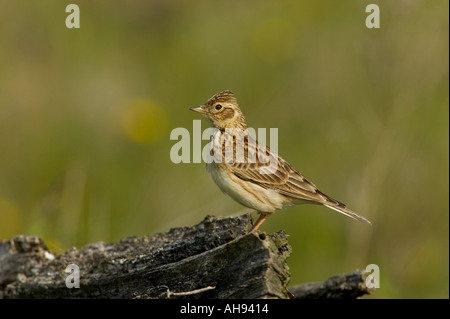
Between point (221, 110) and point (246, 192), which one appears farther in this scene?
point (221, 110)

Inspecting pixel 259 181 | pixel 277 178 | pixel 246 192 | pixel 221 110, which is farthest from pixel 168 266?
pixel 221 110

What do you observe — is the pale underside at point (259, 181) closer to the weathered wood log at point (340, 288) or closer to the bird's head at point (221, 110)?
the bird's head at point (221, 110)

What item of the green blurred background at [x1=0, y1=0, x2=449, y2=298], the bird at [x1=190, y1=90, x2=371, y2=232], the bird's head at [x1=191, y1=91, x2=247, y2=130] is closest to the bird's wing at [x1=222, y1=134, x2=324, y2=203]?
the bird at [x1=190, y1=90, x2=371, y2=232]

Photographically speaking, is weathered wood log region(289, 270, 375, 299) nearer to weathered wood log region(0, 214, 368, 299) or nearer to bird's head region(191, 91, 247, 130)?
weathered wood log region(0, 214, 368, 299)

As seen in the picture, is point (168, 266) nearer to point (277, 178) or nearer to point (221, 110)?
point (277, 178)

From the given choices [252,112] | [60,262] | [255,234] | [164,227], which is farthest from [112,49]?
[255,234]

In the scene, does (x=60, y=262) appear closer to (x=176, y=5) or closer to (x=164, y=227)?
(x=164, y=227)
